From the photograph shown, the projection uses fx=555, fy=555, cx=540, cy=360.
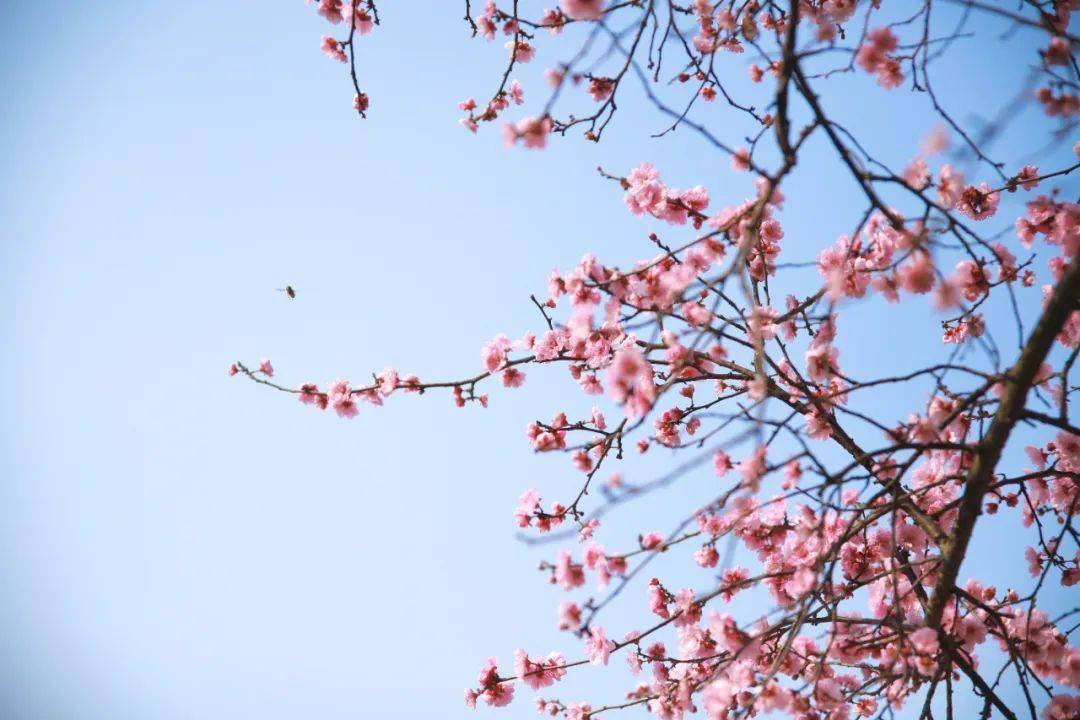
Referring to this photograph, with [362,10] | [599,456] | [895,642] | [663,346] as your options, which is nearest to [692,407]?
[663,346]

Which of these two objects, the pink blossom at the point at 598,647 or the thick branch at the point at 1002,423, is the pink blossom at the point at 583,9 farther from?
the pink blossom at the point at 598,647

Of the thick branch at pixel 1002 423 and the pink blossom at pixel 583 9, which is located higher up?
the pink blossom at pixel 583 9

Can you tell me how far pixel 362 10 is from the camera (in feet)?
12.0

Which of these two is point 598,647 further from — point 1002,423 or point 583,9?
point 583,9

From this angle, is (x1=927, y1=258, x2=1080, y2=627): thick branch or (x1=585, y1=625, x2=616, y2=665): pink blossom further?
(x1=585, y1=625, x2=616, y2=665): pink blossom

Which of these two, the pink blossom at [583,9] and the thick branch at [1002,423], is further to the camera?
the pink blossom at [583,9]

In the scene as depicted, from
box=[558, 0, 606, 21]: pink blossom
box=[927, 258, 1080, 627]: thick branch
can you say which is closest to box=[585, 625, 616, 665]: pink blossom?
box=[927, 258, 1080, 627]: thick branch

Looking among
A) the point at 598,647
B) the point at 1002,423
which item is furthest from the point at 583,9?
the point at 598,647

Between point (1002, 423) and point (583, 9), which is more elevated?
point (583, 9)

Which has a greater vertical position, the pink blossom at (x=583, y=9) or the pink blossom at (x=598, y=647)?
the pink blossom at (x=583, y=9)

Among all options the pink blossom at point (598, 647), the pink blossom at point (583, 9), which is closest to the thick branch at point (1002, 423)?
the pink blossom at point (598, 647)

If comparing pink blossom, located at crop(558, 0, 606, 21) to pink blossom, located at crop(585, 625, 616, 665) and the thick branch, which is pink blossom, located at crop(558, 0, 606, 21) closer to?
the thick branch

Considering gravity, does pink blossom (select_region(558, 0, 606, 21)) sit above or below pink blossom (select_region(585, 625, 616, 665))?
above

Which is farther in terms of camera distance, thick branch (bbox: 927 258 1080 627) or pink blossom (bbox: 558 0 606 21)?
pink blossom (bbox: 558 0 606 21)
